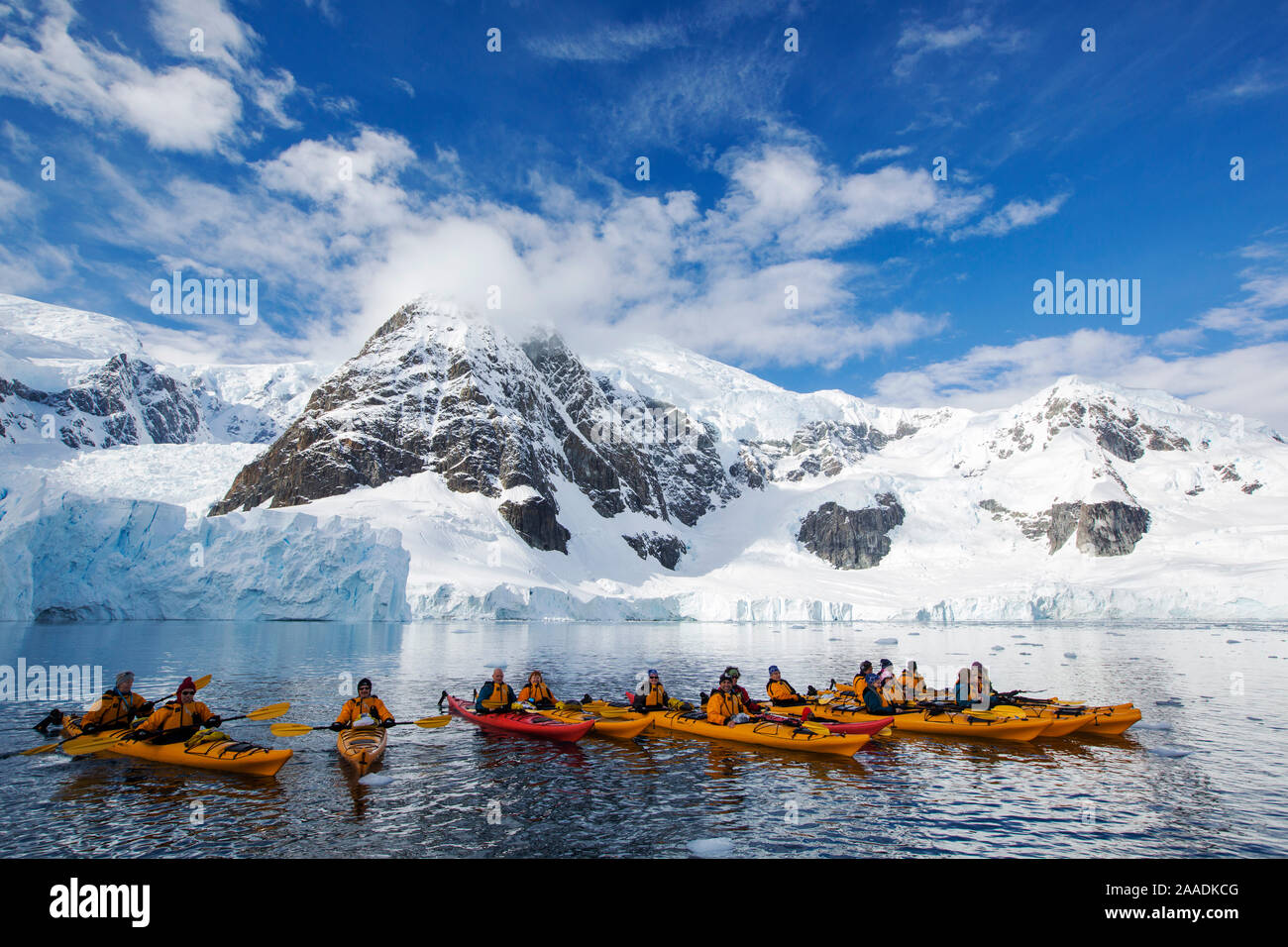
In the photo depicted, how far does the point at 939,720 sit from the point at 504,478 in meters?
122

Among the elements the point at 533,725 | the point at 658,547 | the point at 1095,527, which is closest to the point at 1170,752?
the point at 533,725

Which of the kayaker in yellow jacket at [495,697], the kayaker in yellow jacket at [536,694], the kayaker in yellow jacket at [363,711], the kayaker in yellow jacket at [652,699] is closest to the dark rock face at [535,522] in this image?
the kayaker in yellow jacket at [536,694]

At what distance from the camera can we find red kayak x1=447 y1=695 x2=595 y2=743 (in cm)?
1994

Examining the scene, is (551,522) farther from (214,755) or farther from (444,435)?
→ (214,755)

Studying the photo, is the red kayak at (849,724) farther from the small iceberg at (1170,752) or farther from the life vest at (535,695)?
the life vest at (535,695)

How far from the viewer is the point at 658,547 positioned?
166m

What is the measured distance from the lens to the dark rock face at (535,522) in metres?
129

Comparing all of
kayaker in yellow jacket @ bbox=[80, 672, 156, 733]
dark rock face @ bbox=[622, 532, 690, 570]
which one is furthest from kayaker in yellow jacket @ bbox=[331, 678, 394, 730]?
dark rock face @ bbox=[622, 532, 690, 570]

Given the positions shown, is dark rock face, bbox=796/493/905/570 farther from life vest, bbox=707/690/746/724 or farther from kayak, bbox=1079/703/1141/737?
life vest, bbox=707/690/746/724

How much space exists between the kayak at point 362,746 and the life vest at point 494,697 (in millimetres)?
4289

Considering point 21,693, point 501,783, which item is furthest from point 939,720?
point 21,693

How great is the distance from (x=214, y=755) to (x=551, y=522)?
120 meters

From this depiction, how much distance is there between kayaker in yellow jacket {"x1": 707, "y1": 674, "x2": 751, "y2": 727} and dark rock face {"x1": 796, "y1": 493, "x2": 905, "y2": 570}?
15608 cm
